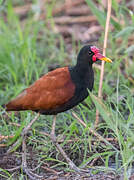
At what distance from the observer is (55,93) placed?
3914mm

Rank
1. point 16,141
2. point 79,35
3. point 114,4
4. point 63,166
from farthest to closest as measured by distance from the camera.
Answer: point 79,35 → point 114,4 → point 16,141 → point 63,166

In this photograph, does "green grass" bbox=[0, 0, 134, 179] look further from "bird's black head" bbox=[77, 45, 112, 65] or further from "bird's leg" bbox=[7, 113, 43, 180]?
"bird's black head" bbox=[77, 45, 112, 65]

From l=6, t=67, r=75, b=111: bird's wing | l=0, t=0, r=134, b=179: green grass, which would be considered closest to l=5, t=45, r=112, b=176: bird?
l=6, t=67, r=75, b=111: bird's wing

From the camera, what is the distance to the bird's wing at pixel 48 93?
388cm

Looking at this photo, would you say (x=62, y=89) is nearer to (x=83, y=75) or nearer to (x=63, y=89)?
(x=63, y=89)

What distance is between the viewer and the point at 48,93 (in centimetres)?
396

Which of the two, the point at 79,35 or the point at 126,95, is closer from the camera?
the point at 126,95

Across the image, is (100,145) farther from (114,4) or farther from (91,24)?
(91,24)

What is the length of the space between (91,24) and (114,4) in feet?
9.70

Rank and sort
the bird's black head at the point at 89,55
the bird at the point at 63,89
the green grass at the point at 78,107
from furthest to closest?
the bird's black head at the point at 89,55 < the bird at the point at 63,89 < the green grass at the point at 78,107

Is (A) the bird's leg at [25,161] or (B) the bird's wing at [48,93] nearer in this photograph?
(A) the bird's leg at [25,161]

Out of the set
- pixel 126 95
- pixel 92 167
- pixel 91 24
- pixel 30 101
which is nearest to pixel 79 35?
pixel 91 24

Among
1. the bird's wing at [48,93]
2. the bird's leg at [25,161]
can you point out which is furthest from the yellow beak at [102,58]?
the bird's leg at [25,161]

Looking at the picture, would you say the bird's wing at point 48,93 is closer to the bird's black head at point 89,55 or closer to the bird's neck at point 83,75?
the bird's neck at point 83,75
